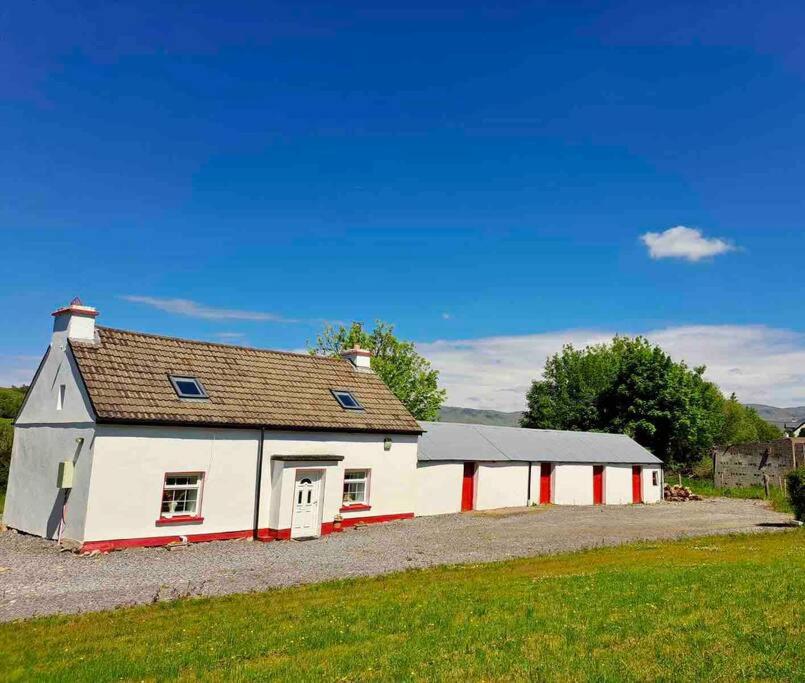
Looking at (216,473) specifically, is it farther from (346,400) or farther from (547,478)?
(547,478)

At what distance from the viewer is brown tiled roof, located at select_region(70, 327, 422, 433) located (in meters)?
21.5

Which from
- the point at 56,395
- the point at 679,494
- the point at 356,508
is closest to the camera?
the point at 56,395

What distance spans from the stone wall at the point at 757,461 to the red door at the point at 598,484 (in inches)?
538

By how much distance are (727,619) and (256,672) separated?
693cm

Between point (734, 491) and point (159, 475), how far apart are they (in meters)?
42.0

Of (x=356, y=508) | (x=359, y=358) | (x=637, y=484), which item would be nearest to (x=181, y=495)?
(x=356, y=508)

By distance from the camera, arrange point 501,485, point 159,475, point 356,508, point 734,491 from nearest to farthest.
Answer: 1. point 159,475
2. point 356,508
3. point 501,485
4. point 734,491

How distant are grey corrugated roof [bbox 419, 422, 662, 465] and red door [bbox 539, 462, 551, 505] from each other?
596 millimetres

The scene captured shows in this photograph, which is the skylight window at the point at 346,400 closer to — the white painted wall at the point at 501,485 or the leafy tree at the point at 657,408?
the white painted wall at the point at 501,485

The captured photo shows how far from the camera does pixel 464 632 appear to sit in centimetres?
999

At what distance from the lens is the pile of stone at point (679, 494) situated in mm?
46562

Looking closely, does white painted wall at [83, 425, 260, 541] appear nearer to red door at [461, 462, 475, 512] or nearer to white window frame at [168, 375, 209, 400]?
white window frame at [168, 375, 209, 400]

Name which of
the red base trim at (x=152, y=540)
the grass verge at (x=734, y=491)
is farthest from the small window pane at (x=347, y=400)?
the grass verge at (x=734, y=491)

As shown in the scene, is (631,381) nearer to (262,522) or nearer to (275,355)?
(275,355)
